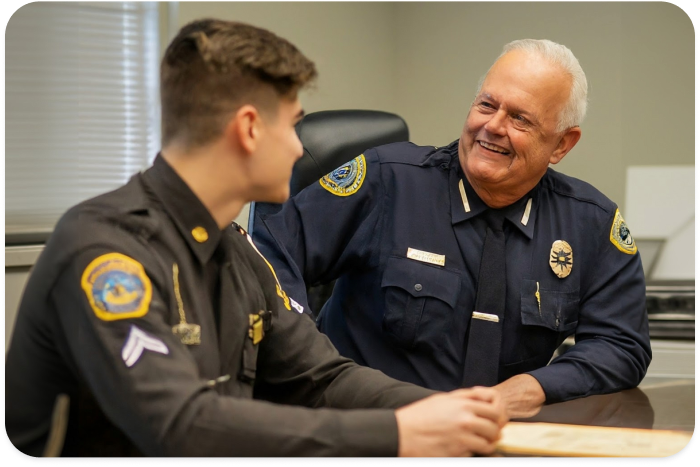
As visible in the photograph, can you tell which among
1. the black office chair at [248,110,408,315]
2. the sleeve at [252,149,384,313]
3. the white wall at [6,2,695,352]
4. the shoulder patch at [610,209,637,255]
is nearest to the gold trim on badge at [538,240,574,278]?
the shoulder patch at [610,209,637,255]

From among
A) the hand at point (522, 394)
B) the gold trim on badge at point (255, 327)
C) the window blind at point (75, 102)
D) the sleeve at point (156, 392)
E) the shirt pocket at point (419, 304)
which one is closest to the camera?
the sleeve at point (156, 392)

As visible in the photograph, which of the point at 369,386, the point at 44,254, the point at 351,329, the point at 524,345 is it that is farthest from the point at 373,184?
the point at 44,254

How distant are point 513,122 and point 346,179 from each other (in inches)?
15.1

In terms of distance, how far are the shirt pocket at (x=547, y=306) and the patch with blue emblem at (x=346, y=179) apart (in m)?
0.42

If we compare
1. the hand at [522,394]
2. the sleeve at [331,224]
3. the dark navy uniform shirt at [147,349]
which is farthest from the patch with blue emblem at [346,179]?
the dark navy uniform shirt at [147,349]

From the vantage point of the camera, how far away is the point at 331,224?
1609mm

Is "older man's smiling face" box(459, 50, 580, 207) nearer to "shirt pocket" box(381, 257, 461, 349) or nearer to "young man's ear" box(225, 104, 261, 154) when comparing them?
"shirt pocket" box(381, 257, 461, 349)

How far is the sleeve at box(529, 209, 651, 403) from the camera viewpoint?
1.44m

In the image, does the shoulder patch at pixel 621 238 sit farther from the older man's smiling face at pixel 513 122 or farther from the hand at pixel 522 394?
the hand at pixel 522 394

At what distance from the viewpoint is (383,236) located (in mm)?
1625

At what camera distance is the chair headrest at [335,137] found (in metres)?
1.82

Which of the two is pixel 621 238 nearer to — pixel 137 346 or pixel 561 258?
pixel 561 258

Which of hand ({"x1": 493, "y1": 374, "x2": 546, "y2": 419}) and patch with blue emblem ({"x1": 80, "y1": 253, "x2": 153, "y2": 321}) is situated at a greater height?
patch with blue emblem ({"x1": 80, "y1": 253, "x2": 153, "y2": 321})

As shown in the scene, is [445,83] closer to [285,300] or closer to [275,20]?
[275,20]
